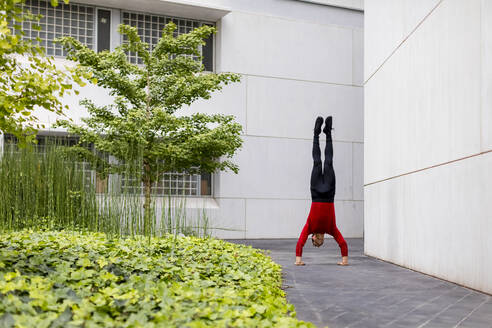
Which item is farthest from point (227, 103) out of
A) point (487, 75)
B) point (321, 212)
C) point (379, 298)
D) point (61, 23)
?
point (379, 298)

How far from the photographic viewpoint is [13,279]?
2984mm

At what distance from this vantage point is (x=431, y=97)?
567cm

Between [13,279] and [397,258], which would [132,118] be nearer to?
[397,258]

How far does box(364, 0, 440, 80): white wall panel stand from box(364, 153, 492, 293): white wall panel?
189 centimetres

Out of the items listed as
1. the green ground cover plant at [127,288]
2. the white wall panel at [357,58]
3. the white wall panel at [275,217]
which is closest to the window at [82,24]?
the white wall panel at [275,217]

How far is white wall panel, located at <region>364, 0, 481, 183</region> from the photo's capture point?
4.77 meters

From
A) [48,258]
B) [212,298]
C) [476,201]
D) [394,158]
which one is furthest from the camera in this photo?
[394,158]

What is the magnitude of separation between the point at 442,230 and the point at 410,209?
903 mm

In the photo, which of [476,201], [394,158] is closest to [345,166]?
[394,158]

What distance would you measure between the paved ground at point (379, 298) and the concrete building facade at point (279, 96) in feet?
15.8

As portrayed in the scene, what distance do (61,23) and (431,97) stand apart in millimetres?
7700

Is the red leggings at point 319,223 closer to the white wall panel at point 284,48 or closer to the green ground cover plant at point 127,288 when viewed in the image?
the green ground cover plant at point 127,288

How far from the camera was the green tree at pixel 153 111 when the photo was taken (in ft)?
27.2

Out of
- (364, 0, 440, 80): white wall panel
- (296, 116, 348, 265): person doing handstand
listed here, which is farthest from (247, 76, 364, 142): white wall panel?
(296, 116, 348, 265): person doing handstand
